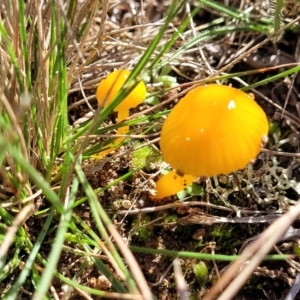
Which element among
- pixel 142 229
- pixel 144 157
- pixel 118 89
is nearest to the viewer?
pixel 118 89

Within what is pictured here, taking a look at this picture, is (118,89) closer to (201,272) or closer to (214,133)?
(214,133)

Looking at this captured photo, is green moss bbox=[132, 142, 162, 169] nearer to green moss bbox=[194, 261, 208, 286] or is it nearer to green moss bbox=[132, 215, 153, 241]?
green moss bbox=[132, 215, 153, 241]

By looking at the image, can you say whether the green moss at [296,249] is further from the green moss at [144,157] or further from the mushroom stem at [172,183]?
the green moss at [144,157]

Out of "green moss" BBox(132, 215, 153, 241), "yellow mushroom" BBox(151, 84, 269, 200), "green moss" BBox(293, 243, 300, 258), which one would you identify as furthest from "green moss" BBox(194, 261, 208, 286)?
"yellow mushroom" BBox(151, 84, 269, 200)

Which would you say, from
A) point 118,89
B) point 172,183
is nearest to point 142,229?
point 172,183

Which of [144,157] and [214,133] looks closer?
[214,133]

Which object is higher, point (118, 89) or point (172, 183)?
point (118, 89)

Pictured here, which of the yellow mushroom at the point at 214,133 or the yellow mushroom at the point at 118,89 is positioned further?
the yellow mushroom at the point at 118,89

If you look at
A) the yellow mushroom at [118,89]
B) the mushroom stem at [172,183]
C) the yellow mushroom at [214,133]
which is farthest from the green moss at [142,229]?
the yellow mushroom at [214,133]
